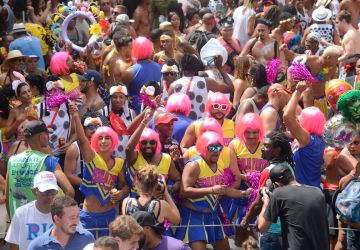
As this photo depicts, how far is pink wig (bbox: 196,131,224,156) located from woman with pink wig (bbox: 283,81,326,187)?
2.25 ft

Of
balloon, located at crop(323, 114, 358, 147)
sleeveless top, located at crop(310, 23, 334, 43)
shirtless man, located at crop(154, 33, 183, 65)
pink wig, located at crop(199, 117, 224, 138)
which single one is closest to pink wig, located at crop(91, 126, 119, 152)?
pink wig, located at crop(199, 117, 224, 138)

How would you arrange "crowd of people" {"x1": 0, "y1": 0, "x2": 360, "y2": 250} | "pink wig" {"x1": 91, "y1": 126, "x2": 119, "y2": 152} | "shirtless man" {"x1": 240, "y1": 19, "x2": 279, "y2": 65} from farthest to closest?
"shirtless man" {"x1": 240, "y1": 19, "x2": 279, "y2": 65}
"pink wig" {"x1": 91, "y1": 126, "x2": 119, "y2": 152}
"crowd of people" {"x1": 0, "y1": 0, "x2": 360, "y2": 250}

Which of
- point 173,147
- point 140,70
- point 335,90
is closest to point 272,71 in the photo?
point 335,90

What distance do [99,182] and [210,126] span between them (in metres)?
1.31

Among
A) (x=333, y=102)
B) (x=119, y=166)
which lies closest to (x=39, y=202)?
(x=119, y=166)

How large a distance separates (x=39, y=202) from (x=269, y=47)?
671cm

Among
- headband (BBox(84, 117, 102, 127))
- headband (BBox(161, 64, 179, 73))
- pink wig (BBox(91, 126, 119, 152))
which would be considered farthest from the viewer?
headband (BBox(161, 64, 179, 73))

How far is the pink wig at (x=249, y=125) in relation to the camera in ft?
32.0

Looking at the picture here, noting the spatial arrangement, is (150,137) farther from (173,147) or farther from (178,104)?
(178,104)

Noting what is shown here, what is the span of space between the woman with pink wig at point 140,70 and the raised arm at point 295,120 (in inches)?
121

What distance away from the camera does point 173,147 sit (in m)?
9.72

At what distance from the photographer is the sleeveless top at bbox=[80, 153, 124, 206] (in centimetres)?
930

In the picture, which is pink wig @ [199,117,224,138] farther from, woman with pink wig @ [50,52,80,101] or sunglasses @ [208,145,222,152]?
woman with pink wig @ [50,52,80,101]

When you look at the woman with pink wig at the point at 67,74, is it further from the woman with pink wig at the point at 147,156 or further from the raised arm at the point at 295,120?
the raised arm at the point at 295,120
